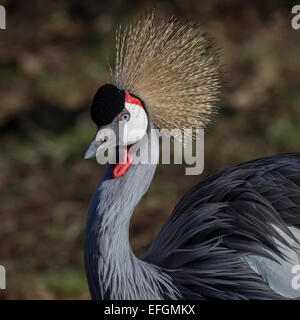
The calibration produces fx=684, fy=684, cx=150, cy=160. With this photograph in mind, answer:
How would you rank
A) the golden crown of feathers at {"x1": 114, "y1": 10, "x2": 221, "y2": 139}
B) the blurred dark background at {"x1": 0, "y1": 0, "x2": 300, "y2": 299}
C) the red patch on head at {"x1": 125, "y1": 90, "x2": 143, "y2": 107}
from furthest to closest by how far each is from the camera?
the blurred dark background at {"x1": 0, "y1": 0, "x2": 300, "y2": 299} → the golden crown of feathers at {"x1": 114, "y1": 10, "x2": 221, "y2": 139} → the red patch on head at {"x1": 125, "y1": 90, "x2": 143, "y2": 107}

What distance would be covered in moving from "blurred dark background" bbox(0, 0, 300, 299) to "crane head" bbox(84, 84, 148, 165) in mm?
1135

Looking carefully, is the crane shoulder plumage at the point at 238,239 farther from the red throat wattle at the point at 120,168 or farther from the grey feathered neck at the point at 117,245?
the red throat wattle at the point at 120,168

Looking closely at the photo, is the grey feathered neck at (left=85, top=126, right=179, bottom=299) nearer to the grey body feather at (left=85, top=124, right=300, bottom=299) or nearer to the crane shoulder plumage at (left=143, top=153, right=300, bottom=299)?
the grey body feather at (left=85, top=124, right=300, bottom=299)

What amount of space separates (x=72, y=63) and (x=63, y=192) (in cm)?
152

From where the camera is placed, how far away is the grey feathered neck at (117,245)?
1911 millimetres

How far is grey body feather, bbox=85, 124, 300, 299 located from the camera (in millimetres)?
1927

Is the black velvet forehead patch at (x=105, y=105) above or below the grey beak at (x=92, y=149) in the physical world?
above

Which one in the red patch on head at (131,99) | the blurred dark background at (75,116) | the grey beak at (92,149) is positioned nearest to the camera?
the grey beak at (92,149)

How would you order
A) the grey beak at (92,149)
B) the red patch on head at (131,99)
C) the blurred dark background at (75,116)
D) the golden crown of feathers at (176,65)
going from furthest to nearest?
the blurred dark background at (75,116) → the golden crown of feathers at (176,65) → the red patch on head at (131,99) → the grey beak at (92,149)

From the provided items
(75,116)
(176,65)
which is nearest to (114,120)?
(176,65)

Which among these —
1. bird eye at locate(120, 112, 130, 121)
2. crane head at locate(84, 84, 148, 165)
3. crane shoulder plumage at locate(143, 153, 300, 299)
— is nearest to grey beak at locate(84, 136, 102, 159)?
crane head at locate(84, 84, 148, 165)

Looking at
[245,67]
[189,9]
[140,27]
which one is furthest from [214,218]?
[189,9]

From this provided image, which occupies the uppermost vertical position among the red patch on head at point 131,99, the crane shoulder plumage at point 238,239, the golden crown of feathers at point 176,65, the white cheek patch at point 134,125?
the golden crown of feathers at point 176,65

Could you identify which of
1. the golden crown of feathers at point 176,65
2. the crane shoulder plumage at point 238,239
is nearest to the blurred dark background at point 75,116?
the crane shoulder plumage at point 238,239
